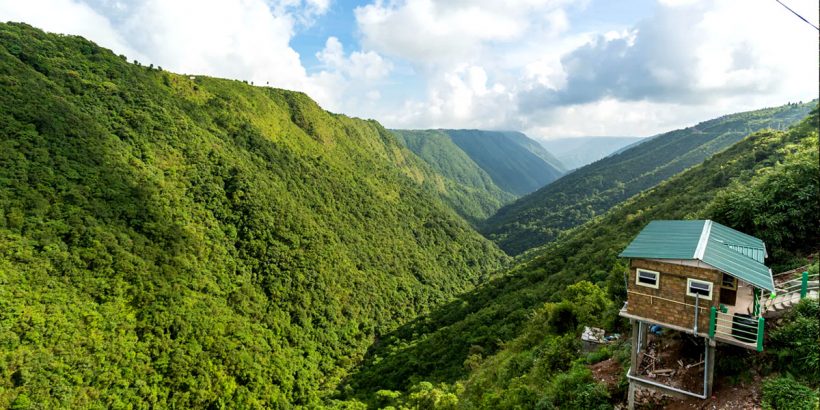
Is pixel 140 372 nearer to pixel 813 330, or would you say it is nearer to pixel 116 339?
pixel 116 339

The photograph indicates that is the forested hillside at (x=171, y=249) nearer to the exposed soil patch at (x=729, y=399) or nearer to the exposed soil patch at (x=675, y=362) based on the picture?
the exposed soil patch at (x=675, y=362)

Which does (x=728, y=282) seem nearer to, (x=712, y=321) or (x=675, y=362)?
(x=712, y=321)

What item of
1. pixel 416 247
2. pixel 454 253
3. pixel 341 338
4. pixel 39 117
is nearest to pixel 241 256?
pixel 341 338

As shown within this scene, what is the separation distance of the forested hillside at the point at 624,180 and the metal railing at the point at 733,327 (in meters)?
154

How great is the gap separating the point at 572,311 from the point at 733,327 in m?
17.0

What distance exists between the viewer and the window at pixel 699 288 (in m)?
12.5

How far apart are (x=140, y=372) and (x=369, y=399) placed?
31888 mm

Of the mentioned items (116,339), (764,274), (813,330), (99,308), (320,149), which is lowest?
(116,339)

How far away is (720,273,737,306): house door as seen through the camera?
12.6 metres

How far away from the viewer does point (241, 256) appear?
80312 millimetres

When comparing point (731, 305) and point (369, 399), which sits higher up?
point (731, 305)

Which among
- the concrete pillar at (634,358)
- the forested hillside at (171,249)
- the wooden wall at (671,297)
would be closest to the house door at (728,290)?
the wooden wall at (671,297)

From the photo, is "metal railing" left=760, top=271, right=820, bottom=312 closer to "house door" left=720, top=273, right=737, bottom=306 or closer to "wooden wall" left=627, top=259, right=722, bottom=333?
"house door" left=720, top=273, right=737, bottom=306

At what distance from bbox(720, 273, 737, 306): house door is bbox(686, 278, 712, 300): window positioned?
486mm
